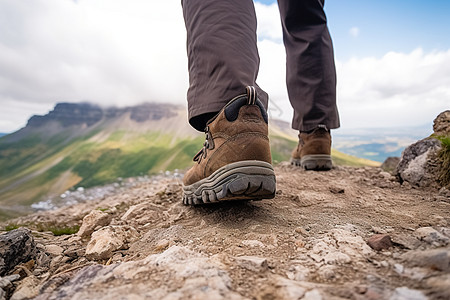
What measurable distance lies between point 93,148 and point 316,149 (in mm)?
135843

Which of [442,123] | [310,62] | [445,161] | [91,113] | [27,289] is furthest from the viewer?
[91,113]

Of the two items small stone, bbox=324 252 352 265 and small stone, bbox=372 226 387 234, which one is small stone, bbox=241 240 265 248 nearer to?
small stone, bbox=324 252 352 265

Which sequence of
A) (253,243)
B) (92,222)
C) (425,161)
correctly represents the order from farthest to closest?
1. (425,161)
2. (92,222)
3. (253,243)

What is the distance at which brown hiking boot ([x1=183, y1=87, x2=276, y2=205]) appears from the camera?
162 centimetres

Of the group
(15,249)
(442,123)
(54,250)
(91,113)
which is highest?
(91,113)

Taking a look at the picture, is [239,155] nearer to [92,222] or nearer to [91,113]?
[92,222]

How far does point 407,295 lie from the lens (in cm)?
76

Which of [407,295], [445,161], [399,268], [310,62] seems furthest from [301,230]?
[310,62]

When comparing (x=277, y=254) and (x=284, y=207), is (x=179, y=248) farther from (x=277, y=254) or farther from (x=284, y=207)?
(x=284, y=207)

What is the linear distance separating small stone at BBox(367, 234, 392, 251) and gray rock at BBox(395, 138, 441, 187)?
177cm

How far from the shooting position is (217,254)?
3.87ft

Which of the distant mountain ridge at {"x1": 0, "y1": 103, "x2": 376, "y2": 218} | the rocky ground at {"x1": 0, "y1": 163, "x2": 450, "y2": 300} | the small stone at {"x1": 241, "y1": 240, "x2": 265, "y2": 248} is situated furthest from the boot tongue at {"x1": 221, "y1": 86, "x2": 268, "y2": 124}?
the distant mountain ridge at {"x1": 0, "y1": 103, "x2": 376, "y2": 218}

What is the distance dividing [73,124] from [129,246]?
7619 inches

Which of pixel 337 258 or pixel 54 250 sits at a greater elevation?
pixel 337 258
